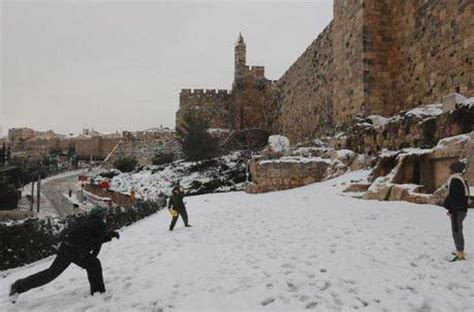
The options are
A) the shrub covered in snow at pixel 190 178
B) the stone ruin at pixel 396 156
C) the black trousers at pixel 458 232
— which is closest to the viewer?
the black trousers at pixel 458 232

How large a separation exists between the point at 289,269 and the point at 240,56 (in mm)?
31723

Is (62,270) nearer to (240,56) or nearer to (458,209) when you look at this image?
(458,209)

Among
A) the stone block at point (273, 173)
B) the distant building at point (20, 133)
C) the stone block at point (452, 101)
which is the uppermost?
the distant building at point (20, 133)

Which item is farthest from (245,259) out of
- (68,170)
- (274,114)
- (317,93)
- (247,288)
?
(68,170)

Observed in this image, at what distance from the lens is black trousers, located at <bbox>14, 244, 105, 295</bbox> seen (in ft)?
14.8

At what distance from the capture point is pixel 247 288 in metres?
4.36

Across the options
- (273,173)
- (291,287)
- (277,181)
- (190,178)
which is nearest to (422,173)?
(291,287)

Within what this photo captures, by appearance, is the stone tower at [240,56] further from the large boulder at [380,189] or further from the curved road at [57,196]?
the large boulder at [380,189]

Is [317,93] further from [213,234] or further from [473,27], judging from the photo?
[213,234]

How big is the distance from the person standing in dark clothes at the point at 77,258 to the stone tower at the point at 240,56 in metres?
31.6

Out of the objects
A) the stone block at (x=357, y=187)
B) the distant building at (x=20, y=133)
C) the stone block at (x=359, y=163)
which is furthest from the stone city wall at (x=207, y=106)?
the distant building at (x=20, y=133)

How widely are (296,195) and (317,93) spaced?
10.3 metres

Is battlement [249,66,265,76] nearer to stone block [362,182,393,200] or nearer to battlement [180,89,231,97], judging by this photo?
battlement [180,89,231,97]

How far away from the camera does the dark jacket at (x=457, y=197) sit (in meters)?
4.96
